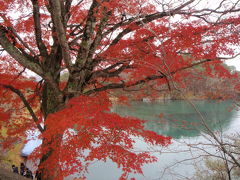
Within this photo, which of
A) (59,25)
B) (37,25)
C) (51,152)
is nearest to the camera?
(59,25)

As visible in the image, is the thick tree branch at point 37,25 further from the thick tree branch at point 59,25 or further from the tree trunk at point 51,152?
the thick tree branch at point 59,25

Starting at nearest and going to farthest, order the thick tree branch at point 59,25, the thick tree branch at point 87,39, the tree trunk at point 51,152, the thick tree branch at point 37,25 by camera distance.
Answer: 1. the thick tree branch at point 59,25
2. the thick tree branch at point 87,39
3. the tree trunk at point 51,152
4. the thick tree branch at point 37,25

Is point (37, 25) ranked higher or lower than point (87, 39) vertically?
higher

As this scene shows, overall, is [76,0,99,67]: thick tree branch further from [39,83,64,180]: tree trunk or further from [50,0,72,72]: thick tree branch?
[39,83,64,180]: tree trunk

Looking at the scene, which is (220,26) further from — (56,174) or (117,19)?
(56,174)

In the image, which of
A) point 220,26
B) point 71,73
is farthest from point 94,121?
point 220,26

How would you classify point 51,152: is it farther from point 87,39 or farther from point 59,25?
point 59,25

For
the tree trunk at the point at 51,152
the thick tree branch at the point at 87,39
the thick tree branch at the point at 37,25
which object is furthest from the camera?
the thick tree branch at the point at 37,25

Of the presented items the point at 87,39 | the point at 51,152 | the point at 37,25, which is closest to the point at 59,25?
the point at 87,39

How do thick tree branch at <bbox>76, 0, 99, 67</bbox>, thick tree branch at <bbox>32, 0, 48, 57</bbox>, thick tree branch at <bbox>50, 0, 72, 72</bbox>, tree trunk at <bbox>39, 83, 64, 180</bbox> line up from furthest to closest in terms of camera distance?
thick tree branch at <bbox>32, 0, 48, 57</bbox>
tree trunk at <bbox>39, 83, 64, 180</bbox>
thick tree branch at <bbox>76, 0, 99, 67</bbox>
thick tree branch at <bbox>50, 0, 72, 72</bbox>

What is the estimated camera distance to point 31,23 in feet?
23.2

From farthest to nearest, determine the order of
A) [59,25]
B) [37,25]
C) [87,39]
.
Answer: [37,25] → [87,39] → [59,25]

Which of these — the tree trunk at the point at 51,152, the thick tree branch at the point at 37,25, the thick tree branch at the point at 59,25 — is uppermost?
the thick tree branch at the point at 37,25

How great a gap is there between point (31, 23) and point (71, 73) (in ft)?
11.9
